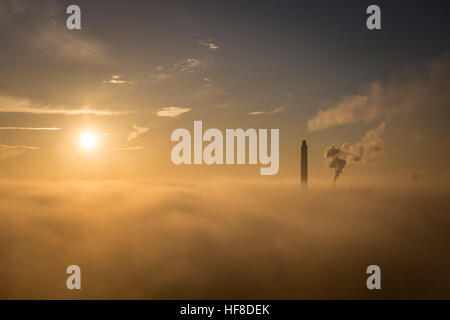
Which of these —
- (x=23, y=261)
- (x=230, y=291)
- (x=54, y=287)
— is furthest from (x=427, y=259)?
(x=23, y=261)

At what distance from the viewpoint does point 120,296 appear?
174 m

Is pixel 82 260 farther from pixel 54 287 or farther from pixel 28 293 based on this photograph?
pixel 28 293
